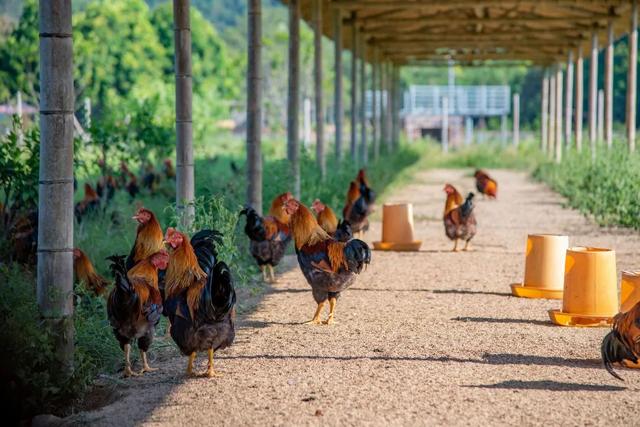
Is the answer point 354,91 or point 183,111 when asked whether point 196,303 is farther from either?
point 354,91

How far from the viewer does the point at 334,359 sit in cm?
779

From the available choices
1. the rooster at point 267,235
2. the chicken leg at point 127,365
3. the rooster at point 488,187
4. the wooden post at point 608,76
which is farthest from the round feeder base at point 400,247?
the wooden post at point 608,76

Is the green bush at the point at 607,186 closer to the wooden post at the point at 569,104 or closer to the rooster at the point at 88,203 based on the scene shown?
the wooden post at the point at 569,104

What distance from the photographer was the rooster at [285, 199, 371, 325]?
915 centimetres

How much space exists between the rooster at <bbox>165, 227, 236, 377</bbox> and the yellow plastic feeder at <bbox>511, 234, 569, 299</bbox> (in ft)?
14.6

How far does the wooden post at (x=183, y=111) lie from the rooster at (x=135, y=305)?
2791 mm

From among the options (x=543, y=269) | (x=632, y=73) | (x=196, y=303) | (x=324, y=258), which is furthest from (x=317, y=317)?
(x=632, y=73)

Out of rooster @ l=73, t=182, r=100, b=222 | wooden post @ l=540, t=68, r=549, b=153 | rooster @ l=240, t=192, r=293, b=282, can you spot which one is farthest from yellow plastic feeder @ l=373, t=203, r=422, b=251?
wooden post @ l=540, t=68, r=549, b=153

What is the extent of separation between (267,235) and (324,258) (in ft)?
7.48

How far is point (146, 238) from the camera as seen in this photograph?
8484 mm

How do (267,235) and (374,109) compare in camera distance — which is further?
(374,109)

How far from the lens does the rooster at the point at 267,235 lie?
11.4m

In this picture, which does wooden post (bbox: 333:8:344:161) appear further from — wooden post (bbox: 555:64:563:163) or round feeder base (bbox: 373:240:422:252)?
wooden post (bbox: 555:64:563:163)

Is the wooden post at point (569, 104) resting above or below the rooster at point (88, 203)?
above
